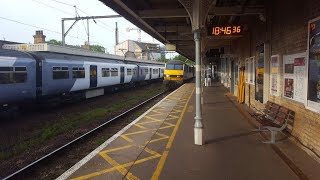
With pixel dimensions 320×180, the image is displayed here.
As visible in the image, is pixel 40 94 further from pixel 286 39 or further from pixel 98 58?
pixel 286 39

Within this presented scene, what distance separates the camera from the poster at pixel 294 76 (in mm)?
7914

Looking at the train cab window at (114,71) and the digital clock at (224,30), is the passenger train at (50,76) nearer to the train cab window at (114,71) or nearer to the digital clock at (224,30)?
the train cab window at (114,71)

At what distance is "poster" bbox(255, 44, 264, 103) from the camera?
12.6m

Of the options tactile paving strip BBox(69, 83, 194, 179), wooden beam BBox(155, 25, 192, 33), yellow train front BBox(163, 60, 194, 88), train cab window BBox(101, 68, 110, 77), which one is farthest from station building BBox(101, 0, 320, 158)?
yellow train front BBox(163, 60, 194, 88)

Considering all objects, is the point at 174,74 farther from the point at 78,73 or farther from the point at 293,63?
the point at 293,63

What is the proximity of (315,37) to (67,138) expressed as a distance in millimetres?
8009

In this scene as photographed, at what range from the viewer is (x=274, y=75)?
10562 millimetres

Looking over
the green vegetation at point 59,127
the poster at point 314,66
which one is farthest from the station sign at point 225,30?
the green vegetation at point 59,127

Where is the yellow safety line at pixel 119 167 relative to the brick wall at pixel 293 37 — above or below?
below

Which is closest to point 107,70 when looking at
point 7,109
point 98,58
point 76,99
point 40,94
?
point 98,58

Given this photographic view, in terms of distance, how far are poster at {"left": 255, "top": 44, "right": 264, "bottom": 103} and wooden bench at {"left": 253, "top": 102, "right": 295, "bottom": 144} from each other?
8.24 ft

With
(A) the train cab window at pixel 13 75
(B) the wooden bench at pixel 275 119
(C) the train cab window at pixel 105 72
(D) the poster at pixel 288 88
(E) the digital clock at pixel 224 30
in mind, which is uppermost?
(E) the digital clock at pixel 224 30

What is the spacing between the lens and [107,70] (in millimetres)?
26391

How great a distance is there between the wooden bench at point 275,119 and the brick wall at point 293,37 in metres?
0.16
